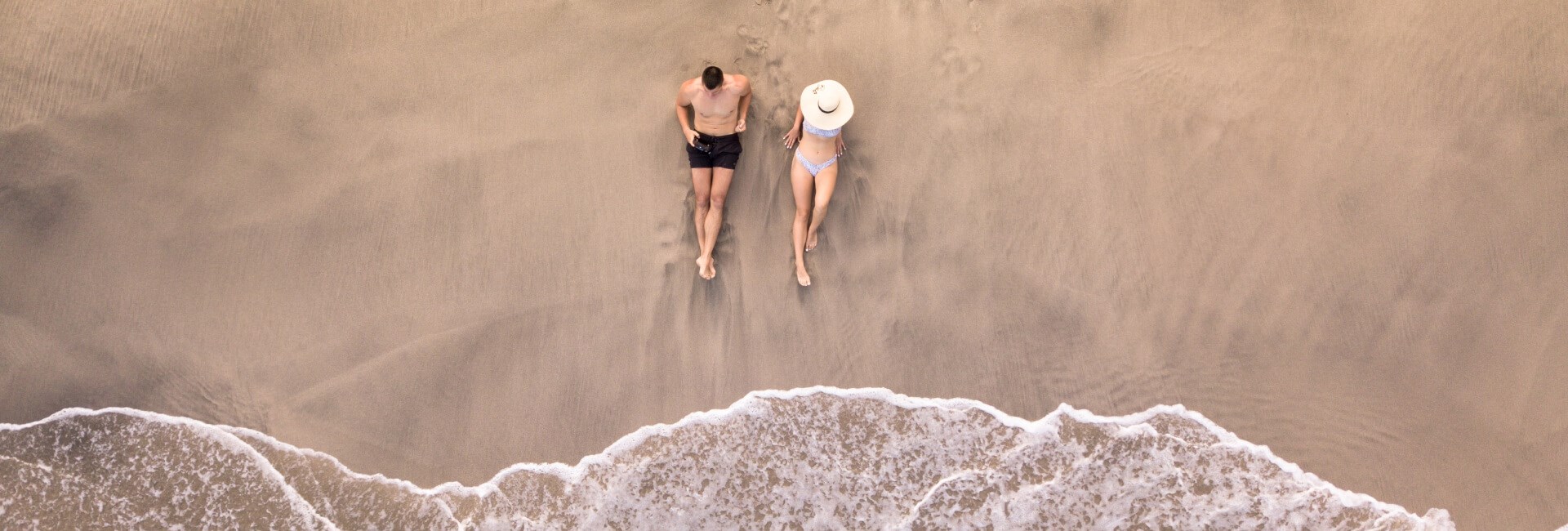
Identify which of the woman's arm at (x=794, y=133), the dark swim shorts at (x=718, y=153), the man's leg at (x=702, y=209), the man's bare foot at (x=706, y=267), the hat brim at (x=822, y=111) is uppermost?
the hat brim at (x=822, y=111)

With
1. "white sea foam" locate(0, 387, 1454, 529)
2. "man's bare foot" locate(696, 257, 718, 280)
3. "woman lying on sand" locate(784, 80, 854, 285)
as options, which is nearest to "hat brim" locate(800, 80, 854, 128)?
"woman lying on sand" locate(784, 80, 854, 285)

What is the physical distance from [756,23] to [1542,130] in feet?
13.4

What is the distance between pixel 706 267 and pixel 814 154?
818mm

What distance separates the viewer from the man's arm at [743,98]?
3.80 m

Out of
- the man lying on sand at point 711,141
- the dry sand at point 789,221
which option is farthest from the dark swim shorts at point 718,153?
the dry sand at point 789,221

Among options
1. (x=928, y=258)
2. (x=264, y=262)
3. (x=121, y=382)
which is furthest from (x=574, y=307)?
(x=121, y=382)

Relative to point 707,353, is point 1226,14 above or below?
above

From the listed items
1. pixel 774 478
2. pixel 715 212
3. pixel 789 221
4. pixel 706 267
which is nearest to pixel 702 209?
pixel 715 212

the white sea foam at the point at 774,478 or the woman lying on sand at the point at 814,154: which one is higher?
the woman lying on sand at the point at 814,154

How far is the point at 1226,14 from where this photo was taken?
397 cm

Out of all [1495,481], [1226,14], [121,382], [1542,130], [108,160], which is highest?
[1226,14]

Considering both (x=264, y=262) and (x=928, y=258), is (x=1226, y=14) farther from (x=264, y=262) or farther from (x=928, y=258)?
(x=264, y=262)

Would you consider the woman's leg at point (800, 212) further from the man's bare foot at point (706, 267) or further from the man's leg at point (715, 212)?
the man's bare foot at point (706, 267)

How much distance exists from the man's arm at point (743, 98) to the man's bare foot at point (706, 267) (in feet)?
2.26
